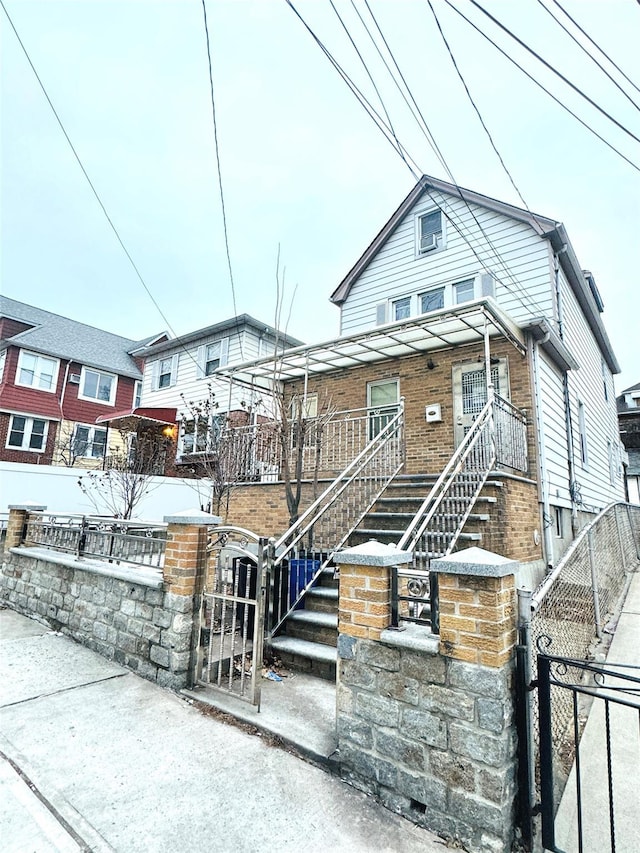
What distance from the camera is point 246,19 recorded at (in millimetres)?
4723

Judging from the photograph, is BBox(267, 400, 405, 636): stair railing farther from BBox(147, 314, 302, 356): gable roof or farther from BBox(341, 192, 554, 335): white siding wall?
BBox(147, 314, 302, 356): gable roof

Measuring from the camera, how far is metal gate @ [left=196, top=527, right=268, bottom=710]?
340 cm

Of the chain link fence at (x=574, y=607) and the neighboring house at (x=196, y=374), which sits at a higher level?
the neighboring house at (x=196, y=374)

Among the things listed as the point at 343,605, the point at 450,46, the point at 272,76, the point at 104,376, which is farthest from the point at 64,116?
the point at 104,376

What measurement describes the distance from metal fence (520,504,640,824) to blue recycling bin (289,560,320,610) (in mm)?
2431

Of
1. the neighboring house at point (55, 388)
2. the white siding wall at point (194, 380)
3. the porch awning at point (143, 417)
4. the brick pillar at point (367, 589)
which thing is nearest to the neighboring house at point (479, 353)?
the brick pillar at point (367, 589)

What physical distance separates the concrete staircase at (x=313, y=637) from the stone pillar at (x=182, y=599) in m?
0.88

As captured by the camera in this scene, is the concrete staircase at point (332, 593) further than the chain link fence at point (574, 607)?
Yes

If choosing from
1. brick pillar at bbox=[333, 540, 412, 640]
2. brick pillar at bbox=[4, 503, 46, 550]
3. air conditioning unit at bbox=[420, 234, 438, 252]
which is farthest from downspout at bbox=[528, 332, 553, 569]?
brick pillar at bbox=[4, 503, 46, 550]

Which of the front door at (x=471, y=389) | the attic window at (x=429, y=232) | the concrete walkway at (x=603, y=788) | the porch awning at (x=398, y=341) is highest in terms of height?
the attic window at (x=429, y=232)

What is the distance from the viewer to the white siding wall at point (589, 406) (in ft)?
31.9

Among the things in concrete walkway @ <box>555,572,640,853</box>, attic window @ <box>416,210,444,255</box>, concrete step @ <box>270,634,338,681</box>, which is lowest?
concrete walkway @ <box>555,572,640,853</box>

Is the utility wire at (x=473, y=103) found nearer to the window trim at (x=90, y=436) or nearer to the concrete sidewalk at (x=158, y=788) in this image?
the concrete sidewalk at (x=158, y=788)

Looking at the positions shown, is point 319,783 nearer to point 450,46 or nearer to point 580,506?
point 450,46
